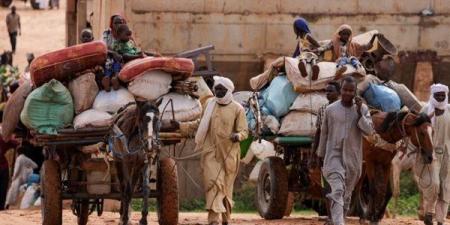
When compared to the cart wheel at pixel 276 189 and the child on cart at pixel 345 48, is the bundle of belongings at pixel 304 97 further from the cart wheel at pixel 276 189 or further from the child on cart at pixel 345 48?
the cart wheel at pixel 276 189

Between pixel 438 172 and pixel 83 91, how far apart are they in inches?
179

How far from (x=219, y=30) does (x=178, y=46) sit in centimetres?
80

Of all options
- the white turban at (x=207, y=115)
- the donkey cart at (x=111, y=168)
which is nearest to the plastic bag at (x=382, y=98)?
the white turban at (x=207, y=115)

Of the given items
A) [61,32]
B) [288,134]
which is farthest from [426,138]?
[61,32]

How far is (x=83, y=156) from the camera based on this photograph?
19516 millimetres

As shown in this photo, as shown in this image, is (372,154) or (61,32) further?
(61,32)

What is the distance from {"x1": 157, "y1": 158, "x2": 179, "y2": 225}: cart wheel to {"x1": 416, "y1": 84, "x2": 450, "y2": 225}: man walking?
3343 mm

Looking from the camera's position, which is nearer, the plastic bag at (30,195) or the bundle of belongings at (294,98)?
the bundle of belongings at (294,98)

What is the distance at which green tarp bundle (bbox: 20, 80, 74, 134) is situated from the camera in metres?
19.0

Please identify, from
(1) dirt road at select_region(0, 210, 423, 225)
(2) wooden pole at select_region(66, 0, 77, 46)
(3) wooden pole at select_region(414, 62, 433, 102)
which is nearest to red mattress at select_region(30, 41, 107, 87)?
(1) dirt road at select_region(0, 210, 423, 225)

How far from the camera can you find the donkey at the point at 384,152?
19.6 meters

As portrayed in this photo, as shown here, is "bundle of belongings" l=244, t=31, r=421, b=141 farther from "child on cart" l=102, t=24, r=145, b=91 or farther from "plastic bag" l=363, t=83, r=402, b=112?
"child on cart" l=102, t=24, r=145, b=91

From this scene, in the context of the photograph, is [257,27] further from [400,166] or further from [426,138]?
[426,138]

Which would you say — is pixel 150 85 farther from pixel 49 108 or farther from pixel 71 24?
pixel 71 24
